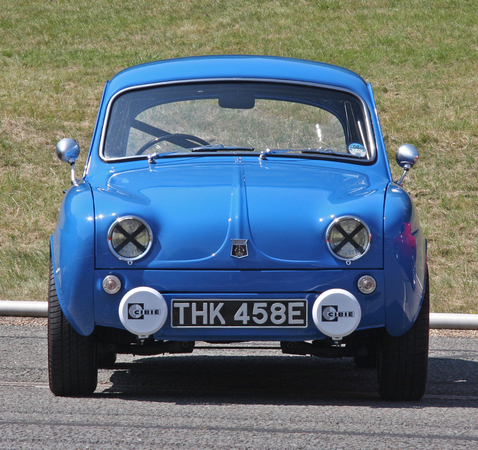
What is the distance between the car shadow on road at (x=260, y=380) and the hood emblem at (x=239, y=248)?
0.73 metres

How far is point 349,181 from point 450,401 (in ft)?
3.99

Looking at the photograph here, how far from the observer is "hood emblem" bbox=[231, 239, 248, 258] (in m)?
3.68

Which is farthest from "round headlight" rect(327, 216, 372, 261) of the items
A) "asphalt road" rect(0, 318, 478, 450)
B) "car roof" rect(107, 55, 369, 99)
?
"car roof" rect(107, 55, 369, 99)

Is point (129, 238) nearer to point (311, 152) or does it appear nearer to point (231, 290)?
point (231, 290)

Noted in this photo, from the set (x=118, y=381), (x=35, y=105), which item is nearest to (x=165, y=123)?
(x=118, y=381)

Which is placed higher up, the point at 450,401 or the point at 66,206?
the point at 66,206

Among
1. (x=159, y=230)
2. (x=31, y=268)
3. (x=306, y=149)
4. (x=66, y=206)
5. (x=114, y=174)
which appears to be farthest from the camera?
(x=31, y=268)

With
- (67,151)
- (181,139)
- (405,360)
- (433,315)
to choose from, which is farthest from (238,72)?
(433,315)

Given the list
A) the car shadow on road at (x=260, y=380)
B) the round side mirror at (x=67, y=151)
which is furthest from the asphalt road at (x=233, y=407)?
the round side mirror at (x=67, y=151)

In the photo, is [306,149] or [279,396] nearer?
[279,396]

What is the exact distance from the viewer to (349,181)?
13.7 ft

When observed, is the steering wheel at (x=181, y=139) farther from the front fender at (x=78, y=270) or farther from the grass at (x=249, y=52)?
the grass at (x=249, y=52)

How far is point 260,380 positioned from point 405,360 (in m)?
1.06

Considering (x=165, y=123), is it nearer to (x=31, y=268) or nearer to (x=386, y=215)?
(x=386, y=215)
